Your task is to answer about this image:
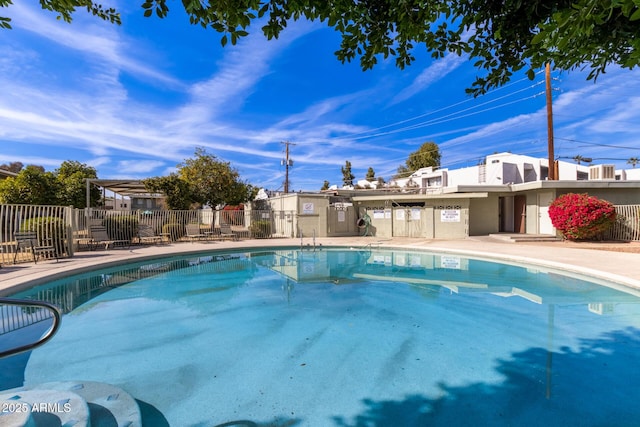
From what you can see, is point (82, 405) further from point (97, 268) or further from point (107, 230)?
point (107, 230)

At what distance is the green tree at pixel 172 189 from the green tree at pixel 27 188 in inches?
187

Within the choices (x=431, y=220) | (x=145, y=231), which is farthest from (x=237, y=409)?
(x=431, y=220)

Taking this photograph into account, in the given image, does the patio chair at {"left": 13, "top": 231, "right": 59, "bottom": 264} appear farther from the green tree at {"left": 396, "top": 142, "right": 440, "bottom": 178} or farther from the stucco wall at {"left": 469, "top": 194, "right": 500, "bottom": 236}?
the green tree at {"left": 396, "top": 142, "right": 440, "bottom": 178}

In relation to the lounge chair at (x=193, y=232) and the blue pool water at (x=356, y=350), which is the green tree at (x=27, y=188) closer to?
the lounge chair at (x=193, y=232)

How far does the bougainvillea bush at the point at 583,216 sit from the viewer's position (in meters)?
13.5

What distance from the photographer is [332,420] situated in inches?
125

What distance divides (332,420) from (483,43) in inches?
150

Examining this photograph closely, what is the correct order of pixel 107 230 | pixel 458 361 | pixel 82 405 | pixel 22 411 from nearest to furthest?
pixel 22 411 → pixel 82 405 → pixel 458 361 → pixel 107 230

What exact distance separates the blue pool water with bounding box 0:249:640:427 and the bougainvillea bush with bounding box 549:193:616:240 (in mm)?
6720

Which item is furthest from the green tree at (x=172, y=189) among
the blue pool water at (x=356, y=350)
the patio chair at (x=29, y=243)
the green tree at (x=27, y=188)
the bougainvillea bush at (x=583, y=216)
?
the bougainvillea bush at (x=583, y=216)

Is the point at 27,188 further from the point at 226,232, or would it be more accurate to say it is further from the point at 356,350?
the point at 356,350

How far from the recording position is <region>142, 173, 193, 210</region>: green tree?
18234mm

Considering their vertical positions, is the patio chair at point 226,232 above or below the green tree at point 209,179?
below

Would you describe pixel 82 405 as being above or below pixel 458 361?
above
